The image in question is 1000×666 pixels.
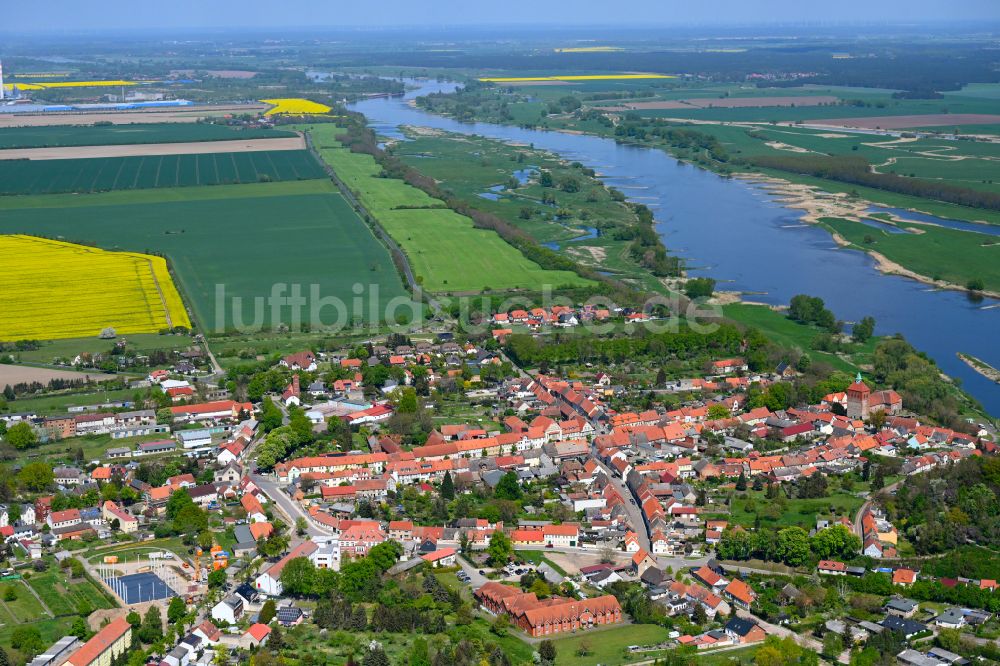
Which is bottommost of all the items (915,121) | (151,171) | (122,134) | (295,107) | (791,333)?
(791,333)

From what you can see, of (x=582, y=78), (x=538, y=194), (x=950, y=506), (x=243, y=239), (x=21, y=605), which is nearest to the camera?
(x=21, y=605)

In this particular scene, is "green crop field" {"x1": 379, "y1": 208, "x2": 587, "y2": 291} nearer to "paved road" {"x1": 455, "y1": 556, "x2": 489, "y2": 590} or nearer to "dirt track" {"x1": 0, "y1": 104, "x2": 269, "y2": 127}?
"paved road" {"x1": 455, "y1": 556, "x2": 489, "y2": 590}

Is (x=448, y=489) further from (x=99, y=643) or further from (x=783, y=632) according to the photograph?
(x=99, y=643)

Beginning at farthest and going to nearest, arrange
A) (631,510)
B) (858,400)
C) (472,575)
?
(858,400)
(631,510)
(472,575)

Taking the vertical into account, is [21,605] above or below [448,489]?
below

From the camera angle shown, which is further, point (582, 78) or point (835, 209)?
point (582, 78)

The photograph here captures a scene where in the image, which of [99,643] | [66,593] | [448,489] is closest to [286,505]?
[448,489]

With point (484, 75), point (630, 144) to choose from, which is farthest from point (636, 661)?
point (484, 75)
